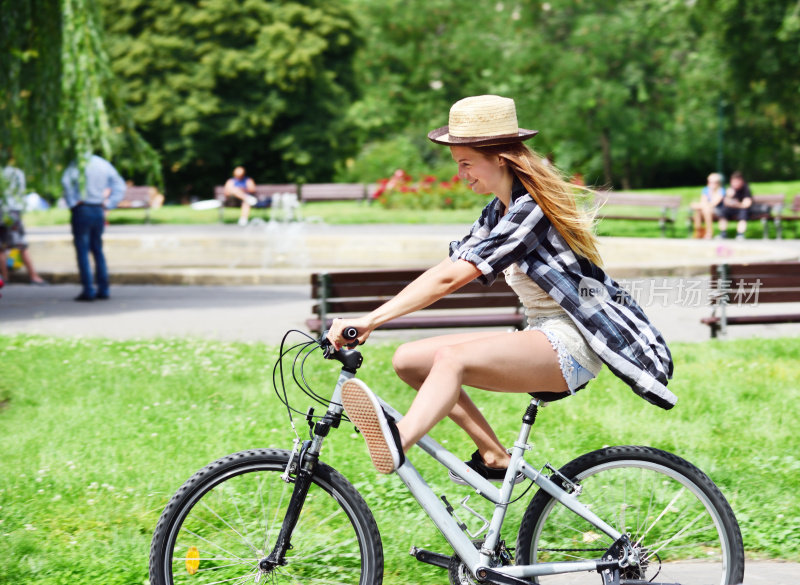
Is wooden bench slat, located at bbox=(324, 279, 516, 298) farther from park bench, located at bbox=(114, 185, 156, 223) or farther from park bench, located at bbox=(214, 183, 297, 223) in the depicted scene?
park bench, located at bbox=(114, 185, 156, 223)

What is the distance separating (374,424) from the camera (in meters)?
3.15

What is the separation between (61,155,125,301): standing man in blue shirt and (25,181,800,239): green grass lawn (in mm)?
12614

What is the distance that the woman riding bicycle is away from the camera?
320 centimetres

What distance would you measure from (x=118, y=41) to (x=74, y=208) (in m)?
30.0

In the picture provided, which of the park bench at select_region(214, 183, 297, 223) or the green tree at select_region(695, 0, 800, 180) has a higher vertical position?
the green tree at select_region(695, 0, 800, 180)

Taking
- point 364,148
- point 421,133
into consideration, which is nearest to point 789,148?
point 421,133

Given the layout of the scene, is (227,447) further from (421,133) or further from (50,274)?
(421,133)

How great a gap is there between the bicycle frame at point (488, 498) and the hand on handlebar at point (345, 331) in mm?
199

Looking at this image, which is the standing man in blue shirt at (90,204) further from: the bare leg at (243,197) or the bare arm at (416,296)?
the bare leg at (243,197)

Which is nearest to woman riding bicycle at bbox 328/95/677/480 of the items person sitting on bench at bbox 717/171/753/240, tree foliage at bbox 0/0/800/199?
person sitting on bench at bbox 717/171/753/240

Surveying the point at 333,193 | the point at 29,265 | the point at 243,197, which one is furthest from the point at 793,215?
the point at 29,265

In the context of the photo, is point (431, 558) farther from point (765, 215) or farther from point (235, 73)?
point (235, 73)

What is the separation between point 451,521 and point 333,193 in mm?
30577

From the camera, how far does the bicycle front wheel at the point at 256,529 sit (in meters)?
3.33
